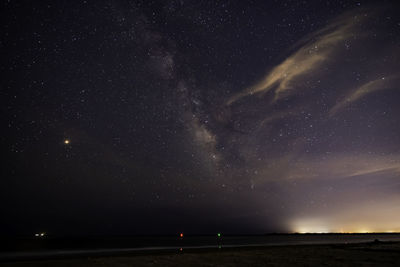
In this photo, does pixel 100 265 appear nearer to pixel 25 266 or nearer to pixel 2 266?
pixel 25 266

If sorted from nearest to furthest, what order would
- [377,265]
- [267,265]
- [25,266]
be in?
[377,265], [267,265], [25,266]

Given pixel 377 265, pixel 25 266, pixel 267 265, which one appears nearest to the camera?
pixel 377 265

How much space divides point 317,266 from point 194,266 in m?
8.08

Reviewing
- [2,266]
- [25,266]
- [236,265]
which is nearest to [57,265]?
[25,266]

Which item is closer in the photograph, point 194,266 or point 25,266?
point 194,266

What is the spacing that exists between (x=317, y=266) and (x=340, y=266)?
1493mm

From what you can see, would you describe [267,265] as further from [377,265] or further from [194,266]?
[377,265]

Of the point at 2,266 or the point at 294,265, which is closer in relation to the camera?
the point at 294,265

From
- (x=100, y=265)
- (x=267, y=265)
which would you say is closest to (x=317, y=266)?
(x=267, y=265)

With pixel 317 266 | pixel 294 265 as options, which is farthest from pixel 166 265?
pixel 317 266

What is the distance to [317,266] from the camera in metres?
19.4

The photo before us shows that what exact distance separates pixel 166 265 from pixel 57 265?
8.40m

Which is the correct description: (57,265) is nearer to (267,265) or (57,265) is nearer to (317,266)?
(267,265)

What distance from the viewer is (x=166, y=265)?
69.1 feet
